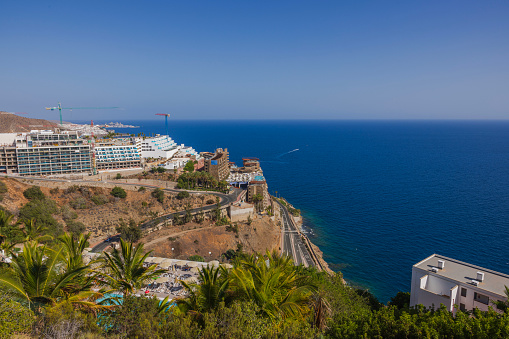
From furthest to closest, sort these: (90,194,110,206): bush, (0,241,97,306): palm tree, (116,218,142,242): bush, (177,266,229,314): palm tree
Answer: (90,194,110,206): bush → (116,218,142,242): bush → (177,266,229,314): palm tree → (0,241,97,306): palm tree

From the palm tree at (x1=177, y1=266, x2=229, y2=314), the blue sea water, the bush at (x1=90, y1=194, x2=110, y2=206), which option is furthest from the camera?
the bush at (x1=90, y1=194, x2=110, y2=206)

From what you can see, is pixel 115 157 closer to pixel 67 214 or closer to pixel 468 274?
pixel 67 214

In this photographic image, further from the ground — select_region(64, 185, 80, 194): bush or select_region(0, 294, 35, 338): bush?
select_region(0, 294, 35, 338): bush

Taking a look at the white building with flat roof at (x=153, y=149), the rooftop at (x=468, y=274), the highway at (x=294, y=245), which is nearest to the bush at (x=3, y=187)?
the white building with flat roof at (x=153, y=149)

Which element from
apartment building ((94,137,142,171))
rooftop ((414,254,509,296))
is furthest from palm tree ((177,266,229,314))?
apartment building ((94,137,142,171))

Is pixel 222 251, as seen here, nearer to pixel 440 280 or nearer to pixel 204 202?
pixel 204 202

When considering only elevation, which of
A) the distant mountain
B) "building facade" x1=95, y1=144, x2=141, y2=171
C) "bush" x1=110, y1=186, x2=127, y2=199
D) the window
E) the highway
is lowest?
the highway

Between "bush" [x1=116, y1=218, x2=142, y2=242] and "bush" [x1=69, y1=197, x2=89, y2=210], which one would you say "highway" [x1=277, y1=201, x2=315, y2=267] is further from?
"bush" [x1=69, y1=197, x2=89, y2=210]

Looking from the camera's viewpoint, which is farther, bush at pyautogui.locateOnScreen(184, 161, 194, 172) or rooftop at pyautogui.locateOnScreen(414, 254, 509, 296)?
bush at pyautogui.locateOnScreen(184, 161, 194, 172)
